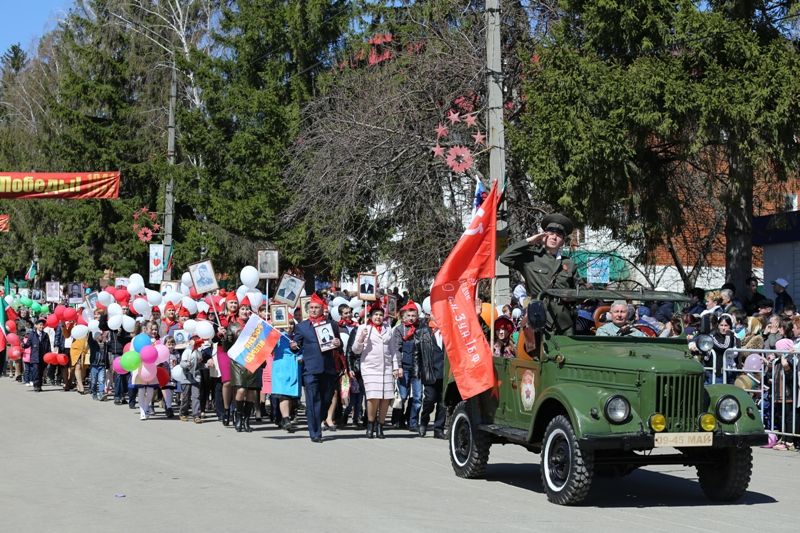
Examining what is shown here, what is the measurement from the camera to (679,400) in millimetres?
10102

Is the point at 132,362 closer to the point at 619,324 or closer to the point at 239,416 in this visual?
the point at 239,416

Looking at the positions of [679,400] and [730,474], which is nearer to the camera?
[679,400]

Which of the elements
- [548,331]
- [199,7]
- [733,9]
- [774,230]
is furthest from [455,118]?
[199,7]

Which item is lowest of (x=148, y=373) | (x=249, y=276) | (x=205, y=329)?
(x=148, y=373)

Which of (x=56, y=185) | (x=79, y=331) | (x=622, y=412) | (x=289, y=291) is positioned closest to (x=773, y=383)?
(x=622, y=412)

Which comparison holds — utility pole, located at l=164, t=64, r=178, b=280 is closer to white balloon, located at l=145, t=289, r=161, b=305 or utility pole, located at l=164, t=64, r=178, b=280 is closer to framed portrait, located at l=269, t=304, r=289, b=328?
white balloon, located at l=145, t=289, r=161, b=305

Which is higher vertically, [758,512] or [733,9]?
[733,9]

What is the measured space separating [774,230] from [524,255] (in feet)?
49.3

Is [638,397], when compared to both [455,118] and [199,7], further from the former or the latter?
[199,7]

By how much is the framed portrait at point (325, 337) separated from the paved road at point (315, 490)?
4.36 ft

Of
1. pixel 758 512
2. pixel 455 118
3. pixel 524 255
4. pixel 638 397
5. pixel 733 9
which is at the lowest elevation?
pixel 758 512

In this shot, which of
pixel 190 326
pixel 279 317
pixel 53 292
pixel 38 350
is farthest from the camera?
pixel 53 292

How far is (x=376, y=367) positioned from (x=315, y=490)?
6.24 meters

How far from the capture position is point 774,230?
25062 millimetres
